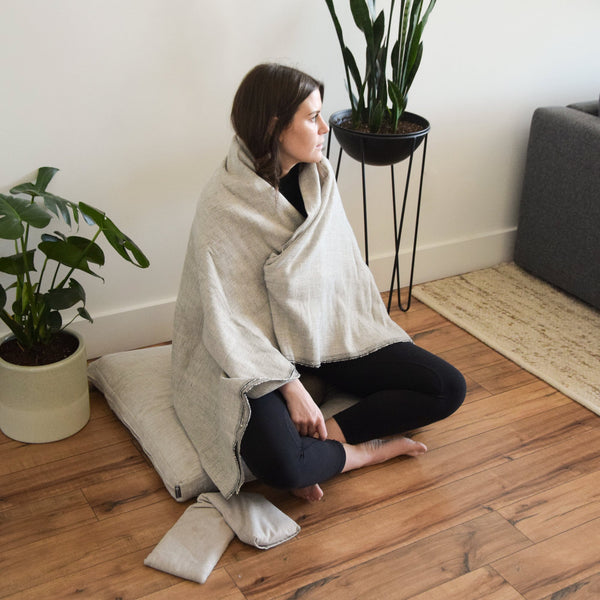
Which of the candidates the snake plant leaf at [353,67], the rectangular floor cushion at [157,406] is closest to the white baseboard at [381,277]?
the rectangular floor cushion at [157,406]

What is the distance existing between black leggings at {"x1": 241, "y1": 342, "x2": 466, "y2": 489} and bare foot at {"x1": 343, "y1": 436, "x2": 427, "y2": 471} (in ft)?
0.07

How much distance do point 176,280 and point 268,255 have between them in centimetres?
61

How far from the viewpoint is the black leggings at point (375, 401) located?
1665mm

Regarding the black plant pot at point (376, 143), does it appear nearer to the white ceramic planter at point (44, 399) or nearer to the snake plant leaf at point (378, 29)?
the snake plant leaf at point (378, 29)

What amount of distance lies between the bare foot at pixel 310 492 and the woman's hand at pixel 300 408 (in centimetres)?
13

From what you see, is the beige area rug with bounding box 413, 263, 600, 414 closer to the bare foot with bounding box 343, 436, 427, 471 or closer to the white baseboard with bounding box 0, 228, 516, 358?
the white baseboard with bounding box 0, 228, 516, 358

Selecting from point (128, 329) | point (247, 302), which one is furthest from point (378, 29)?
point (128, 329)

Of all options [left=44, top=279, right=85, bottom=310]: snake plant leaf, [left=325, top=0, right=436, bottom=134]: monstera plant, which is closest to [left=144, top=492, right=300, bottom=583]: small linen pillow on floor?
[left=44, top=279, right=85, bottom=310]: snake plant leaf

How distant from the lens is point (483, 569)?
159cm

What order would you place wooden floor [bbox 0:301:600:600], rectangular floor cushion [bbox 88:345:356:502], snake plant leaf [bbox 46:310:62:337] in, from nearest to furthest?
1. wooden floor [bbox 0:301:600:600]
2. rectangular floor cushion [bbox 88:345:356:502]
3. snake plant leaf [bbox 46:310:62:337]

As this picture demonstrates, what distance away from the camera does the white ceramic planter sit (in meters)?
1.82

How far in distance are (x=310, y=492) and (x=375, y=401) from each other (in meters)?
0.27

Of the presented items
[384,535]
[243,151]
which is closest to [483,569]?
[384,535]

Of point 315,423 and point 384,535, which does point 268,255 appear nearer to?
point 315,423
